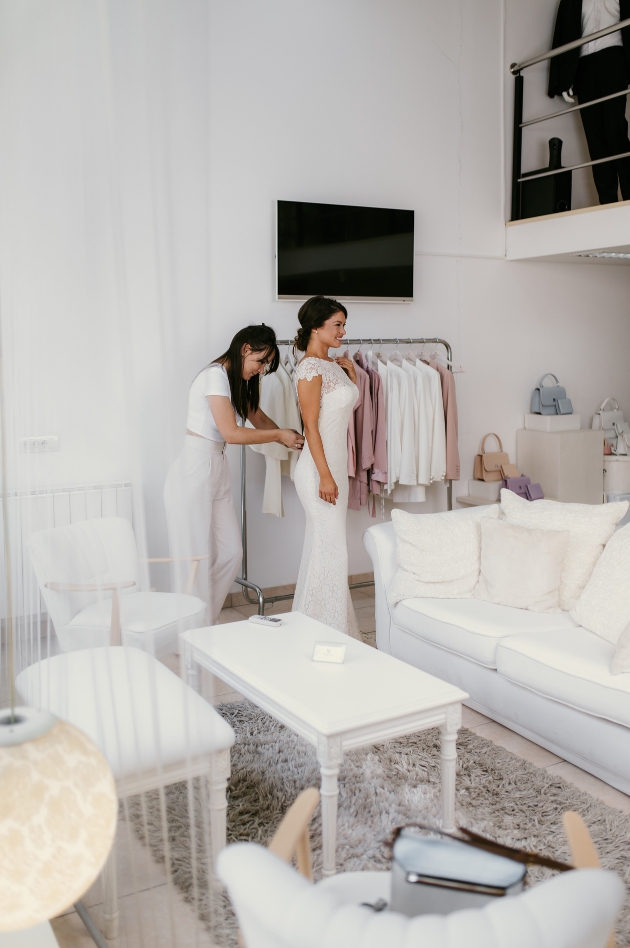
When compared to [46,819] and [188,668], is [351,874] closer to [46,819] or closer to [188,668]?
[188,668]

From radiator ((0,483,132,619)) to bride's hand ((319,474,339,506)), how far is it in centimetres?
186

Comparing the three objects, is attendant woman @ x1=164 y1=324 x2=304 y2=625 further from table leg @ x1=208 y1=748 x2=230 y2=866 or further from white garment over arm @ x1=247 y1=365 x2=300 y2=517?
table leg @ x1=208 y1=748 x2=230 y2=866

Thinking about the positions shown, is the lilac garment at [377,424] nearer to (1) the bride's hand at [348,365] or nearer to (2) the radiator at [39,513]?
(1) the bride's hand at [348,365]

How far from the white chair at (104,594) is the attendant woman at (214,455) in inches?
1.8

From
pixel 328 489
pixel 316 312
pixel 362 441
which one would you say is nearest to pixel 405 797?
pixel 328 489

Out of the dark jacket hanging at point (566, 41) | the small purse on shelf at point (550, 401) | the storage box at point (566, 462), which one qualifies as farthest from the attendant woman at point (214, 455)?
the dark jacket hanging at point (566, 41)

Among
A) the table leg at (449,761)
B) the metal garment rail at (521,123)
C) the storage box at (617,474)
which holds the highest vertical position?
the metal garment rail at (521,123)

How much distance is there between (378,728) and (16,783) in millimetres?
1331

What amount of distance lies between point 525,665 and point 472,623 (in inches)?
12.2

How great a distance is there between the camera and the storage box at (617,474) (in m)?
5.53

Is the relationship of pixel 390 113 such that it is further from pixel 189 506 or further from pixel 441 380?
pixel 189 506

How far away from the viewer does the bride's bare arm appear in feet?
11.8

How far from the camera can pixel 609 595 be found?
2869mm

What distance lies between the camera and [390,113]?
190 inches
